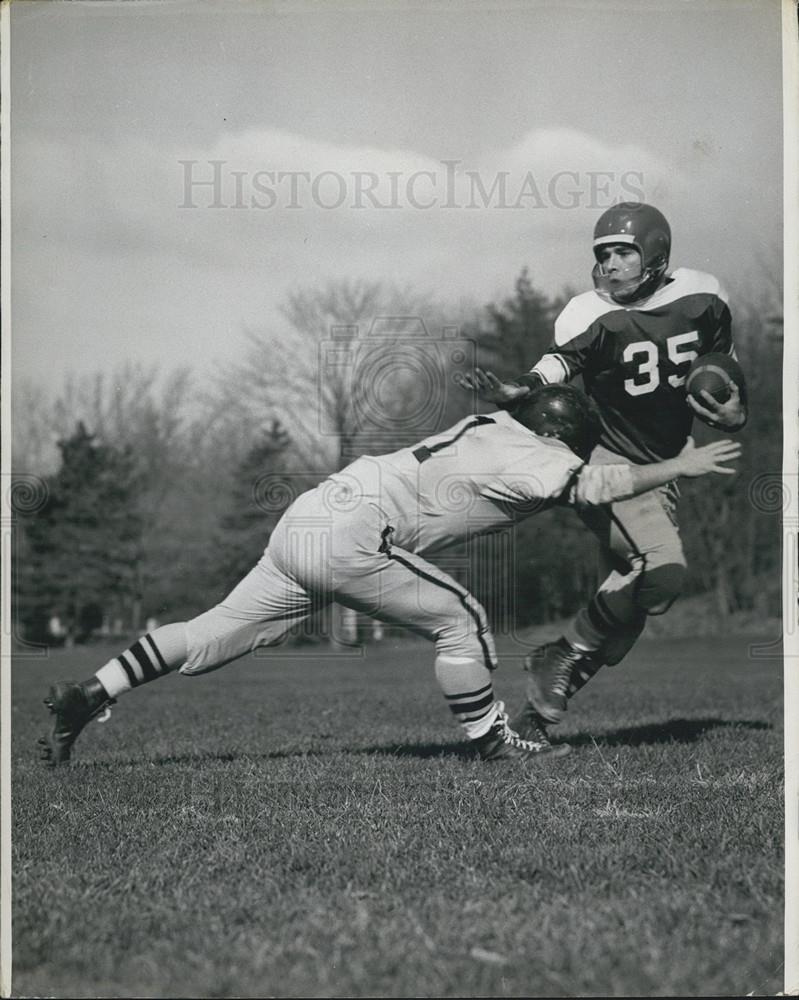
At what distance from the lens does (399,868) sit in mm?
3410

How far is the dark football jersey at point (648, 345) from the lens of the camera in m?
5.29

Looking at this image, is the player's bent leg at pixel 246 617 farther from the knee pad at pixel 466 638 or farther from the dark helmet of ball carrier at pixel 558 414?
the dark helmet of ball carrier at pixel 558 414

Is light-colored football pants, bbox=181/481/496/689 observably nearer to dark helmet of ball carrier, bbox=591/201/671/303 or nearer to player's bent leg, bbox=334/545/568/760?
player's bent leg, bbox=334/545/568/760

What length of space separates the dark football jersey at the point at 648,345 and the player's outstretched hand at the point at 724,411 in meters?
0.31

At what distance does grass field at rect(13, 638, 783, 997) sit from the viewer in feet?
9.20

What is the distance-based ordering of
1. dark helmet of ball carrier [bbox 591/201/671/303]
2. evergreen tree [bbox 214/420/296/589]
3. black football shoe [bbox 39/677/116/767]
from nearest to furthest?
black football shoe [bbox 39/677/116/767] < dark helmet of ball carrier [bbox 591/201/671/303] < evergreen tree [bbox 214/420/296/589]

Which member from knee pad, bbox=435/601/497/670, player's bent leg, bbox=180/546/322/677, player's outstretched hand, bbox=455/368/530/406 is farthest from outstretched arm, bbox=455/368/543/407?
player's bent leg, bbox=180/546/322/677

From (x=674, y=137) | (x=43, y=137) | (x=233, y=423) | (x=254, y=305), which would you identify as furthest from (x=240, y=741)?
(x=233, y=423)

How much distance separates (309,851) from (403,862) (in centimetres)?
34

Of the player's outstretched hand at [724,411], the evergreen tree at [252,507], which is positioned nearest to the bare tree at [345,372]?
the evergreen tree at [252,507]

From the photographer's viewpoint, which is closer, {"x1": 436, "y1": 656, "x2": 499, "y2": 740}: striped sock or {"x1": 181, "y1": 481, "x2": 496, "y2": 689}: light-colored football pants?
{"x1": 181, "y1": 481, "x2": 496, "y2": 689}: light-colored football pants

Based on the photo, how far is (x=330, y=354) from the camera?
14156mm

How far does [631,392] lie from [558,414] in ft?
2.24

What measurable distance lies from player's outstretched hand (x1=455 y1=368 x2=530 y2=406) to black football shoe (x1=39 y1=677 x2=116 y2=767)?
215 cm
